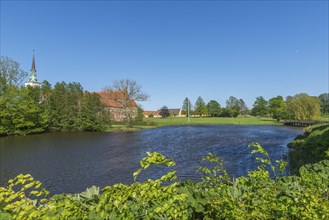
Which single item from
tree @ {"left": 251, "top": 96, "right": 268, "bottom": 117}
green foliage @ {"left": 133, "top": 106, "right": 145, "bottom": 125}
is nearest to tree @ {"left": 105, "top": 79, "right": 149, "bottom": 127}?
green foliage @ {"left": 133, "top": 106, "right": 145, "bottom": 125}

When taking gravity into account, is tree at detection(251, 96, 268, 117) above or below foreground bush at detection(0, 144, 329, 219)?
above

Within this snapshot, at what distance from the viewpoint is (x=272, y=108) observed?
305ft

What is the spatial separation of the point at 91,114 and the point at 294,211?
4596cm

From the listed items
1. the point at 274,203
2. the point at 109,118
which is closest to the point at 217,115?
the point at 109,118

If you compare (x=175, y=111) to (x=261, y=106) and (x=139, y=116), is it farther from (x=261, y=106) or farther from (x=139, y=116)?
(x=139, y=116)

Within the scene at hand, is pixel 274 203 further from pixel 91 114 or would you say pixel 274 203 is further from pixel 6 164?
pixel 91 114

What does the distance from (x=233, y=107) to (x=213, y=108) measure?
32.2 ft

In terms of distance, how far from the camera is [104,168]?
15812 millimetres

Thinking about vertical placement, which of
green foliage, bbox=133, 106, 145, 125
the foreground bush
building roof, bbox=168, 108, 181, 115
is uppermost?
building roof, bbox=168, 108, 181, 115

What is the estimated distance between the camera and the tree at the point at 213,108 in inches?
4449

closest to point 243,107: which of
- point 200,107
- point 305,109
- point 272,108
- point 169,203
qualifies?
point 200,107

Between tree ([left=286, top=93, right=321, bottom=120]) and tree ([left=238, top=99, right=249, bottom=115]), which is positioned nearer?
tree ([left=286, top=93, right=321, bottom=120])

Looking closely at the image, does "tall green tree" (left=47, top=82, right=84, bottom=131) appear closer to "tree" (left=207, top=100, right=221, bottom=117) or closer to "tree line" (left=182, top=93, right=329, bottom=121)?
"tree line" (left=182, top=93, right=329, bottom=121)

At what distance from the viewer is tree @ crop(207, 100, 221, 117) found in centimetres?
11300
